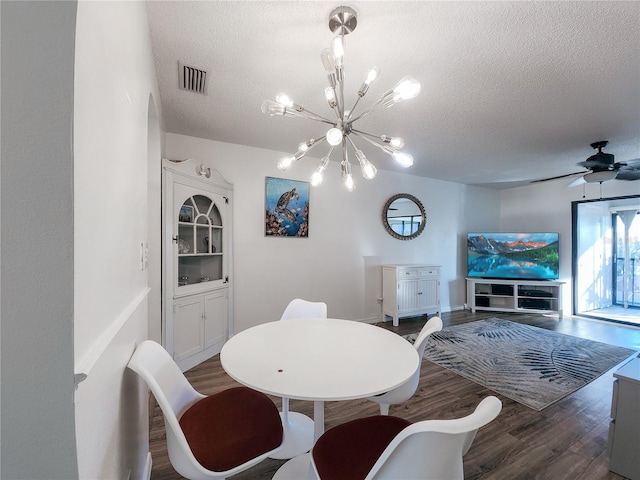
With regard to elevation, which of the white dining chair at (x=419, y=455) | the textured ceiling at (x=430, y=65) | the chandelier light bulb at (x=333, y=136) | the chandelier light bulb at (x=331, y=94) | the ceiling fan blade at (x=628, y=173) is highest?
the textured ceiling at (x=430, y=65)

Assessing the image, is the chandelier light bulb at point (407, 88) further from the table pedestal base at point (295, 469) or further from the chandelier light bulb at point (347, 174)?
the table pedestal base at point (295, 469)

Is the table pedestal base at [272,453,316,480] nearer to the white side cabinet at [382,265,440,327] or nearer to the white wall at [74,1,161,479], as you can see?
the white wall at [74,1,161,479]

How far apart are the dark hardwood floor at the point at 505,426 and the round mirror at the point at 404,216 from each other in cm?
213

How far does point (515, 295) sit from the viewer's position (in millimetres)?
4691

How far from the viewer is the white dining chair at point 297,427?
158 cm

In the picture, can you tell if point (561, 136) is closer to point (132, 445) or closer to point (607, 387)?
point (607, 387)

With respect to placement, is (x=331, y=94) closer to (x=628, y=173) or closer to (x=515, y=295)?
(x=628, y=173)

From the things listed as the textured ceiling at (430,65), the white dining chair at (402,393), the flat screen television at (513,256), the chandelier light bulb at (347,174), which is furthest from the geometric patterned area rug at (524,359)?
the textured ceiling at (430,65)

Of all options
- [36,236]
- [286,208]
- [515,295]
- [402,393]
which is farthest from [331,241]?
[515,295]

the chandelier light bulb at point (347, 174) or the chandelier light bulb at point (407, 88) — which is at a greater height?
the chandelier light bulb at point (407, 88)

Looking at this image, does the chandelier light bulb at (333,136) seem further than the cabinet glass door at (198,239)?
No

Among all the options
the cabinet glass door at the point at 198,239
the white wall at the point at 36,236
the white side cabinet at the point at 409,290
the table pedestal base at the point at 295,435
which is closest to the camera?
the white wall at the point at 36,236

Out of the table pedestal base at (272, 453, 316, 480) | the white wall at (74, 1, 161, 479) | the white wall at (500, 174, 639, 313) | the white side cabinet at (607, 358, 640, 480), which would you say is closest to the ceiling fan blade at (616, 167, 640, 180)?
the white wall at (500, 174, 639, 313)

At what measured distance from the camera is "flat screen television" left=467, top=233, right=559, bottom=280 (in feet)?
15.0
